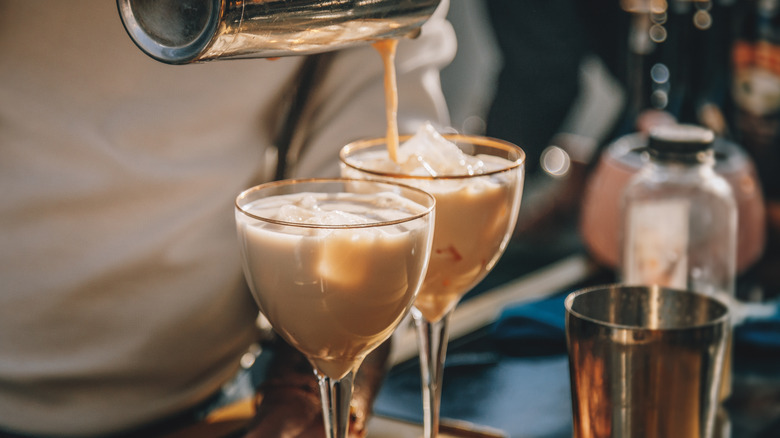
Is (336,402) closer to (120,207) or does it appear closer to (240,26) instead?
(240,26)

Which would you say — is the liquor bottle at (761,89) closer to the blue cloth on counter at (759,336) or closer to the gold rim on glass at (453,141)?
the blue cloth on counter at (759,336)

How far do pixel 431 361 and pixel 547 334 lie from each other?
1.04 ft

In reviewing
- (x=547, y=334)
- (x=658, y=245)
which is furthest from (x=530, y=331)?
(x=658, y=245)

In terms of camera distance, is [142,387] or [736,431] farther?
[142,387]

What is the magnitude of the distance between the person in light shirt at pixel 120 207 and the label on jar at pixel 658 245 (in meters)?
0.37

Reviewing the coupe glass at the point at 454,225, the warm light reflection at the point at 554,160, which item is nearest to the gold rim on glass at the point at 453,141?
the coupe glass at the point at 454,225

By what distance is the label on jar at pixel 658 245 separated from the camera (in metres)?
1.08

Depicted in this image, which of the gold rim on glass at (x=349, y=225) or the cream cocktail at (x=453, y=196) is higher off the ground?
the gold rim on glass at (x=349, y=225)

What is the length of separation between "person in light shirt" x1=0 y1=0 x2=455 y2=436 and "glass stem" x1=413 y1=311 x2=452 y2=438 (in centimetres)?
30

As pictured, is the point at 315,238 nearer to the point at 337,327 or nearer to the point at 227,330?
the point at 337,327

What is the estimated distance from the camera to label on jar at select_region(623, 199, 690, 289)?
108 centimetres

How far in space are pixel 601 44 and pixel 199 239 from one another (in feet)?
4.49

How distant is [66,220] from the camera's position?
0.88 metres

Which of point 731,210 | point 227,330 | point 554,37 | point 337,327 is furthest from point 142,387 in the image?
point 554,37
